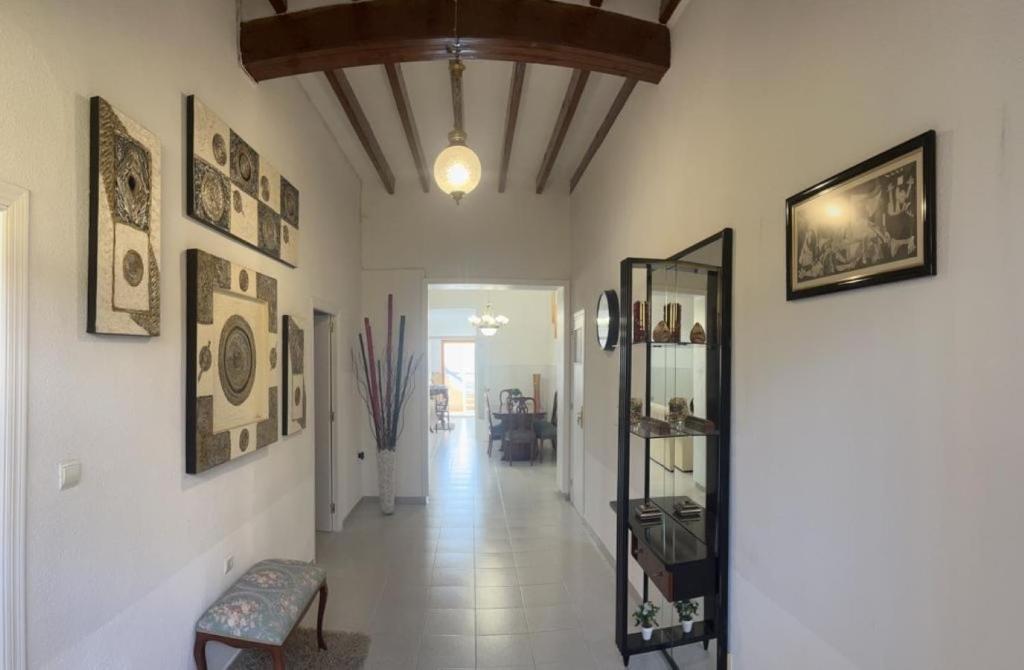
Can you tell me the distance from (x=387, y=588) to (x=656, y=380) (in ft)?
7.74

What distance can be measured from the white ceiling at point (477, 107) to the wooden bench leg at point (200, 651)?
3120 millimetres

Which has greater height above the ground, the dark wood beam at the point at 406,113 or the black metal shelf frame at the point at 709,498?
the dark wood beam at the point at 406,113

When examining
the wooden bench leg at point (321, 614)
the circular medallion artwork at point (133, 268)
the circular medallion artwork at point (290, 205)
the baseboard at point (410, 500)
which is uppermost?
the circular medallion artwork at point (290, 205)

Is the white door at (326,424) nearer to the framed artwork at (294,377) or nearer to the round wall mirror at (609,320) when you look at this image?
the framed artwork at (294,377)

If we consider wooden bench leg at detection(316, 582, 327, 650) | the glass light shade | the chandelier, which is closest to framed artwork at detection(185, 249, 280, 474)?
wooden bench leg at detection(316, 582, 327, 650)

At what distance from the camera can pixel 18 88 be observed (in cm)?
125

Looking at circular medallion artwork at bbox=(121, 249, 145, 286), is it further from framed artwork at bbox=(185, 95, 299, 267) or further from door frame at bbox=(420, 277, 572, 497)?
Result: door frame at bbox=(420, 277, 572, 497)

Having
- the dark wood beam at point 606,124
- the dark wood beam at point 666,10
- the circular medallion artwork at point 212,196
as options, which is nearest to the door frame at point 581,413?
the dark wood beam at point 606,124

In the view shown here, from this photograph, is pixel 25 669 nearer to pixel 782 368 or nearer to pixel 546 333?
pixel 782 368

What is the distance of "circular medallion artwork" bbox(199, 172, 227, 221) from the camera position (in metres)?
2.07

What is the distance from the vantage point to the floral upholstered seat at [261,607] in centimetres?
198

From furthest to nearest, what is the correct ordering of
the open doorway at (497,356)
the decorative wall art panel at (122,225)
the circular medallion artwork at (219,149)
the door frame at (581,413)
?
the open doorway at (497,356) < the door frame at (581,413) < the circular medallion artwork at (219,149) < the decorative wall art panel at (122,225)

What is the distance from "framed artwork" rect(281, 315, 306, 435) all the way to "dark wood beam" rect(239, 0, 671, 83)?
154 centimetres

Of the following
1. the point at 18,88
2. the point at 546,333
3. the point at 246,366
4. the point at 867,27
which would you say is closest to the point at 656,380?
the point at 867,27
